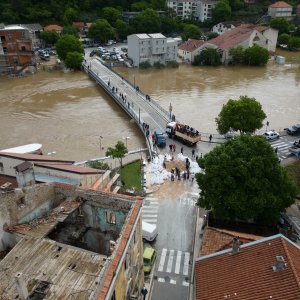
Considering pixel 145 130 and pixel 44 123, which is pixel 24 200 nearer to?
pixel 145 130

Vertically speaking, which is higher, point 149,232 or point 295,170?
point 149,232

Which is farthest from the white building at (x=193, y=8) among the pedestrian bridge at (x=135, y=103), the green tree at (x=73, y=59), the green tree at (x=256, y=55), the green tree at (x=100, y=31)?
the pedestrian bridge at (x=135, y=103)

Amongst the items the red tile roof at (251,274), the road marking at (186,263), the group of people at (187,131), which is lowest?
the road marking at (186,263)

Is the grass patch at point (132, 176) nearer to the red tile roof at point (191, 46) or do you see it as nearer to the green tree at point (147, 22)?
the red tile roof at point (191, 46)

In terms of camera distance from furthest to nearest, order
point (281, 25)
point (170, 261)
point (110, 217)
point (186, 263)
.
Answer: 1. point (281, 25)
2. point (170, 261)
3. point (186, 263)
4. point (110, 217)

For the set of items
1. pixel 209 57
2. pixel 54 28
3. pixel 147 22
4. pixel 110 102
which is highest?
pixel 147 22

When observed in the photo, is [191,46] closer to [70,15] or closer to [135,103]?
[135,103]

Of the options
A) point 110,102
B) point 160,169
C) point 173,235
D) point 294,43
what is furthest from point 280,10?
point 173,235
